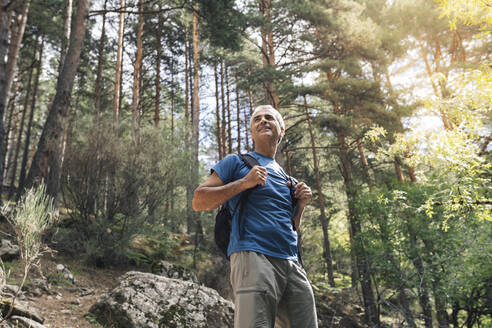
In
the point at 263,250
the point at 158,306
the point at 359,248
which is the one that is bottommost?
the point at 359,248

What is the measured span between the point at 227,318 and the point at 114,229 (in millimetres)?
3667

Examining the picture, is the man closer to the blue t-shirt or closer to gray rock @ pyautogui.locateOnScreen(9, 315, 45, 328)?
the blue t-shirt

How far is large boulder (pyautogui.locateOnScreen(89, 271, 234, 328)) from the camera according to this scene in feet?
11.1

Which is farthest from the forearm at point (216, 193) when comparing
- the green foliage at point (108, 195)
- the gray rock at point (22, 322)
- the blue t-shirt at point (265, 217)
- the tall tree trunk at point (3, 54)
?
the tall tree trunk at point (3, 54)

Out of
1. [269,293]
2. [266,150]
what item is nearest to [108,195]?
[266,150]

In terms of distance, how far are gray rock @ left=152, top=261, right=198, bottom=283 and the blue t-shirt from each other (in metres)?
5.42

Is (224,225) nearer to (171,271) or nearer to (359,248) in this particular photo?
(171,271)

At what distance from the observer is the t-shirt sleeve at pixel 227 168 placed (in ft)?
5.26

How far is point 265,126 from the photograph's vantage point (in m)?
1.79

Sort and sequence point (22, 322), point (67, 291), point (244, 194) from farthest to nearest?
point (67, 291)
point (22, 322)
point (244, 194)

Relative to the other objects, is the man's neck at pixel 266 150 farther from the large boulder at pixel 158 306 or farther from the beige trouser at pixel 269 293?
the large boulder at pixel 158 306

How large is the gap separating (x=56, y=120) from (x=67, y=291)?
370cm

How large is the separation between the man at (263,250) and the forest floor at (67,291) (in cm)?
286

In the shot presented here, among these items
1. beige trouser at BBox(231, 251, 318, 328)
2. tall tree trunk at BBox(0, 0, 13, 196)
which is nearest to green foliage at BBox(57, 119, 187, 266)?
tall tree trunk at BBox(0, 0, 13, 196)
